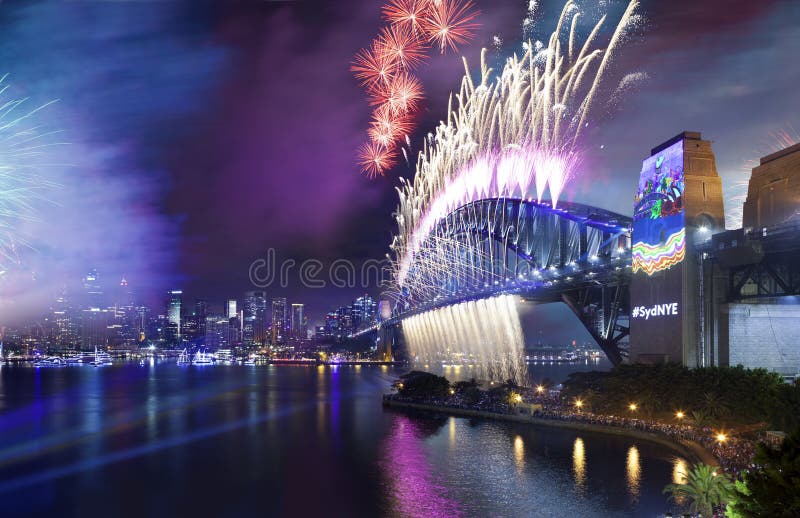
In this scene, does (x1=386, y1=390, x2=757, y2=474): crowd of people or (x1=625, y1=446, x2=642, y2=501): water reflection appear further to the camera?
(x1=386, y1=390, x2=757, y2=474): crowd of people

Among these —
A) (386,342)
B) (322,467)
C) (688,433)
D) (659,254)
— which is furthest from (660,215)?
(386,342)

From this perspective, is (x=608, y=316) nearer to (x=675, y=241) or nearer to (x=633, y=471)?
(x=675, y=241)

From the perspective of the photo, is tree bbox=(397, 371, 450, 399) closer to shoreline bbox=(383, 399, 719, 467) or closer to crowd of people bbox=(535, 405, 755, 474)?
shoreline bbox=(383, 399, 719, 467)

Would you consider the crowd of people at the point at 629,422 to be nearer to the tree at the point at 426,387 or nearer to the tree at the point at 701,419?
the tree at the point at 701,419

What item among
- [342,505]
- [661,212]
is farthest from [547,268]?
[342,505]

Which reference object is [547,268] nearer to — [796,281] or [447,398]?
[447,398]

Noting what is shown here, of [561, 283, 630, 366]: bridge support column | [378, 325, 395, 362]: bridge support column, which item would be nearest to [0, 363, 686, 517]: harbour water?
[561, 283, 630, 366]: bridge support column
